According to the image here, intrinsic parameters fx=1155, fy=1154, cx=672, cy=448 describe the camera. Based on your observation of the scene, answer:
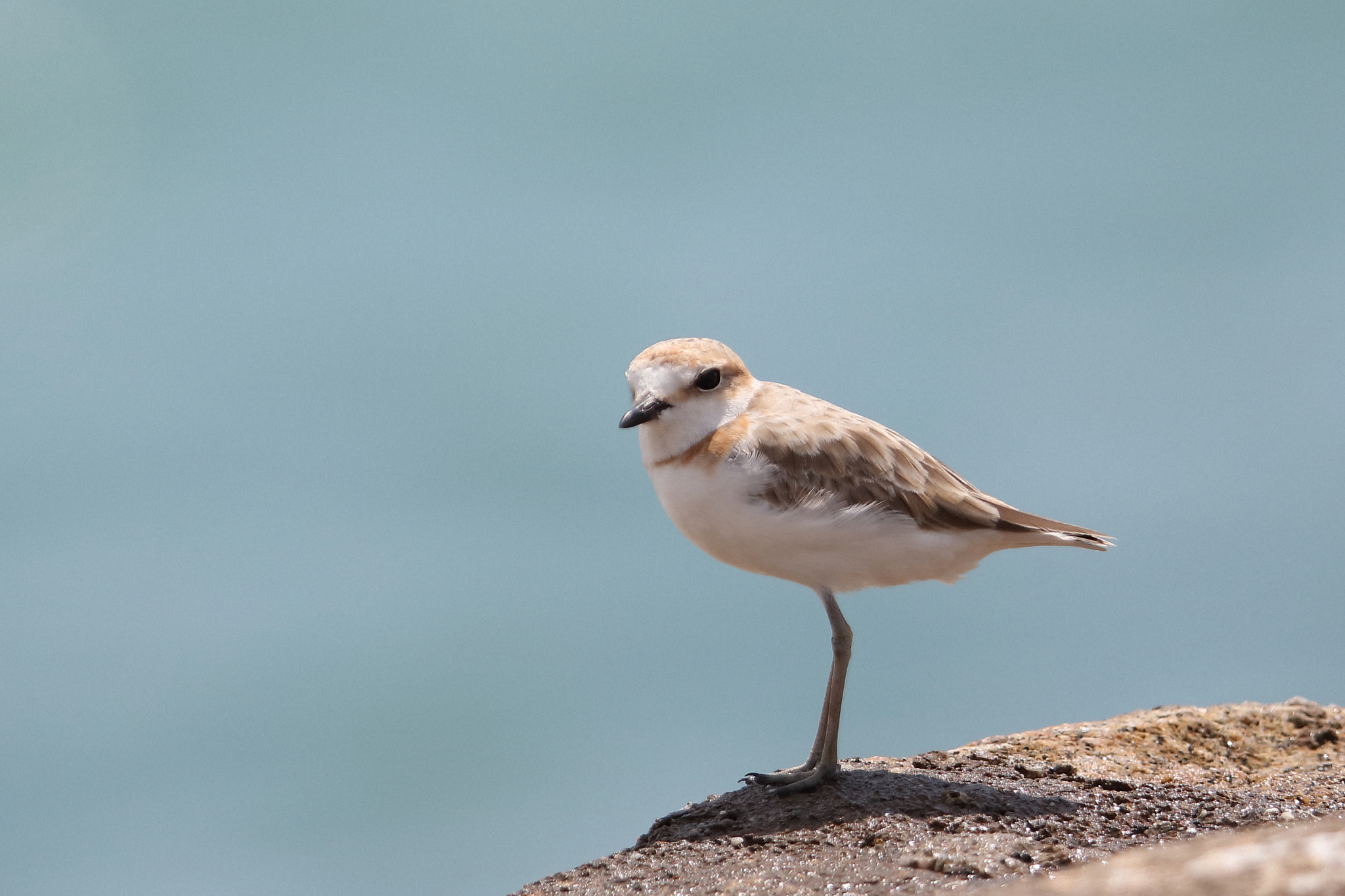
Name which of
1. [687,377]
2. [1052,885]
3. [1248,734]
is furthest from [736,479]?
[1248,734]

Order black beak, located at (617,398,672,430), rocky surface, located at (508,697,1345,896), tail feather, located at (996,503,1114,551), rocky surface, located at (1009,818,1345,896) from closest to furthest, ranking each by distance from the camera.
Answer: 1. rocky surface, located at (1009,818,1345,896)
2. rocky surface, located at (508,697,1345,896)
3. black beak, located at (617,398,672,430)
4. tail feather, located at (996,503,1114,551)

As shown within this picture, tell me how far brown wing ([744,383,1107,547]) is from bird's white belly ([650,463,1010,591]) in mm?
86

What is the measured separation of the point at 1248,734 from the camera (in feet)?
30.2

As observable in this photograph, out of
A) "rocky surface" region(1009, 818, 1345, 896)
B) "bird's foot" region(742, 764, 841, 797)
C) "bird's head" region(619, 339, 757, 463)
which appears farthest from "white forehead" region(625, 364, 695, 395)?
"rocky surface" region(1009, 818, 1345, 896)

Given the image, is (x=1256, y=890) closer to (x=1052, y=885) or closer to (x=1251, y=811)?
(x=1052, y=885)

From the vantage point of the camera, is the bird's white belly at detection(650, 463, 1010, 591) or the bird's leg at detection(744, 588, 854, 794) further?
the bird's leg at detection(744, 588, 854, 794)

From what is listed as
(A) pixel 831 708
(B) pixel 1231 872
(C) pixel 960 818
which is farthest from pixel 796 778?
(B) pixel 1231 872

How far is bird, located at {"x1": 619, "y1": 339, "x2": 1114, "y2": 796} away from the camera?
6.53 metres

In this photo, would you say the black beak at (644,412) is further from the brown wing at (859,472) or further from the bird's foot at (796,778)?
the bird's foot at (796,778)

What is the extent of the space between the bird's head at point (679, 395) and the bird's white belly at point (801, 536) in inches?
7.2

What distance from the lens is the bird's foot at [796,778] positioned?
6945 millimetres

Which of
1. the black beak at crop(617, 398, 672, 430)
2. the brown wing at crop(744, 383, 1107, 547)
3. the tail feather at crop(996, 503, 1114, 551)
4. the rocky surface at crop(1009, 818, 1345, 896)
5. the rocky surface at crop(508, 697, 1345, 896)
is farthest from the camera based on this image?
the tail feather at crop(996, 503, 1114, 551)

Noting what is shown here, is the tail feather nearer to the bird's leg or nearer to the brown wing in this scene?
the brown wing

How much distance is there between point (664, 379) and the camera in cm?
657
